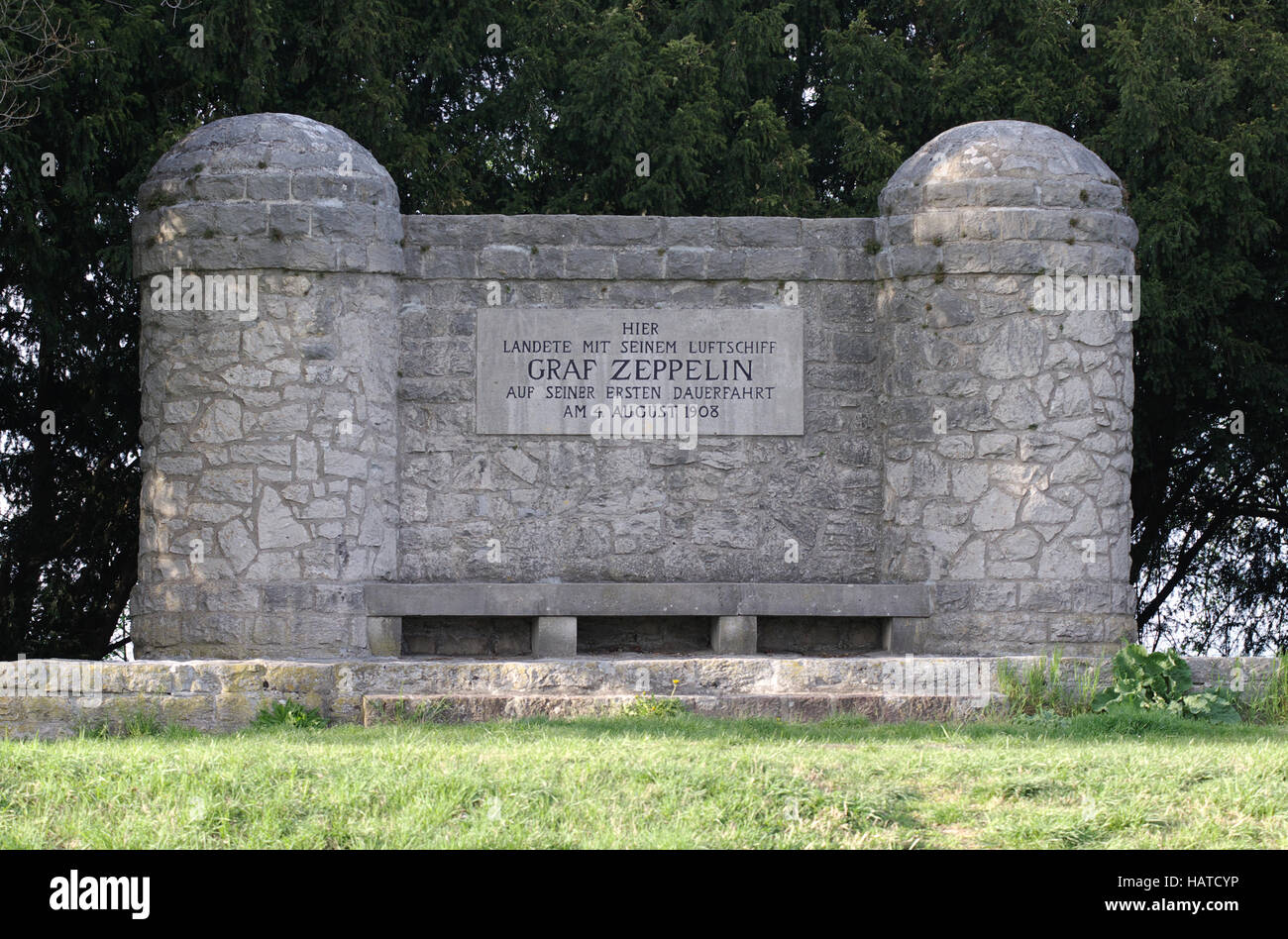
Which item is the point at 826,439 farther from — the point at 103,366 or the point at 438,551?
the point at 103,366

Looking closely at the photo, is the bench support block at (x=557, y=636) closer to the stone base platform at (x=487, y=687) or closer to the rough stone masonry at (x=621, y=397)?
the rough stone masonry at (x=621, y=397)

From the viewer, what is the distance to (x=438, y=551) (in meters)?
10.5

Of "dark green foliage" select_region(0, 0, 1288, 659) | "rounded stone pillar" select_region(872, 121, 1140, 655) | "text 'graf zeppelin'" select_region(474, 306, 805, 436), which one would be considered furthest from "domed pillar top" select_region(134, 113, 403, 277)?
"rounded stone pillar" select_region(872, 121, 1140, 655)

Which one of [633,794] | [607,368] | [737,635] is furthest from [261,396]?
[633,794]

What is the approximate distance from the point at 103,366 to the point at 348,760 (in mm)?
6875

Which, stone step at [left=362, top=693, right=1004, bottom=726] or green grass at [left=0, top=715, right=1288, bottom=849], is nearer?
green grass at [left=0, top=715, right=1288, bottom=849]

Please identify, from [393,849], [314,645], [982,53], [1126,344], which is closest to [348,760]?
[393,849]

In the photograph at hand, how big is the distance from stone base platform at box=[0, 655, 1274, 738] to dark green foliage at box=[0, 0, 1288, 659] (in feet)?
14.2

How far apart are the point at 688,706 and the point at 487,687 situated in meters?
1.07

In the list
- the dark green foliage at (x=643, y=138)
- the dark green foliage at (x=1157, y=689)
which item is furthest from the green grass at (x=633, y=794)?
the dark green foliage at (x=643, y=138)

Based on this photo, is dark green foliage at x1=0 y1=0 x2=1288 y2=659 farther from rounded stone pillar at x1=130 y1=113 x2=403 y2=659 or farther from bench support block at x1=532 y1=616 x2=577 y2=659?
bench support block at x1=532 y1=616 x2=577 y2=659

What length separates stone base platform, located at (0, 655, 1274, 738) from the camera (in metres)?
8.12

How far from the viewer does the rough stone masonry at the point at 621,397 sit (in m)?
9.94

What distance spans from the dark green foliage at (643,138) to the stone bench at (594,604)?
3.55 meters
